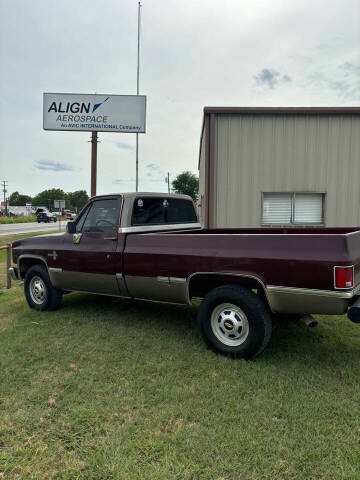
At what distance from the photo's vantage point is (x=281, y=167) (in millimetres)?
9656

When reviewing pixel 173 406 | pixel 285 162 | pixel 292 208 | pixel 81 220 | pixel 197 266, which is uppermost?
pixel 285 162

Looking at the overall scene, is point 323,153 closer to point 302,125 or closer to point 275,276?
point 302,125

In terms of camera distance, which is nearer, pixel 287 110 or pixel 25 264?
pixel 25 264

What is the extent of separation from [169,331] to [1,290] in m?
4.70

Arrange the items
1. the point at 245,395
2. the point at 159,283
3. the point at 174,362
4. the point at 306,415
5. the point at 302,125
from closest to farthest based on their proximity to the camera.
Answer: the point at 306,415, the point at 245,395, the point at 174,362, the point at 159,283, the point at 302,125

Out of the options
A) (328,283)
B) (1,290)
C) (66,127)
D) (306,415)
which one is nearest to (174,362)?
(306,415)

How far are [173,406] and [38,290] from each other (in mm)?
3643

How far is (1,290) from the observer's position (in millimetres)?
7289

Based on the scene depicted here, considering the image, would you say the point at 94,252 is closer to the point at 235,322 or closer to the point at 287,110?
the point at 235,322

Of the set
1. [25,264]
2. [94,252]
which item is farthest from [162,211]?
[25,264]

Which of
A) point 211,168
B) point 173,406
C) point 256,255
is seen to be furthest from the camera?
point 211,168

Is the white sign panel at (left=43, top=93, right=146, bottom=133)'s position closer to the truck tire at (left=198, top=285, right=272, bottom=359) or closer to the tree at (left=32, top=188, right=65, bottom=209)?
the truck tire at (left=198, top=285, right=272, bottom=359)

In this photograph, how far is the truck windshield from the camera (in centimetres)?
476

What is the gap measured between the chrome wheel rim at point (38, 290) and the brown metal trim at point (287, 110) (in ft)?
21.6
